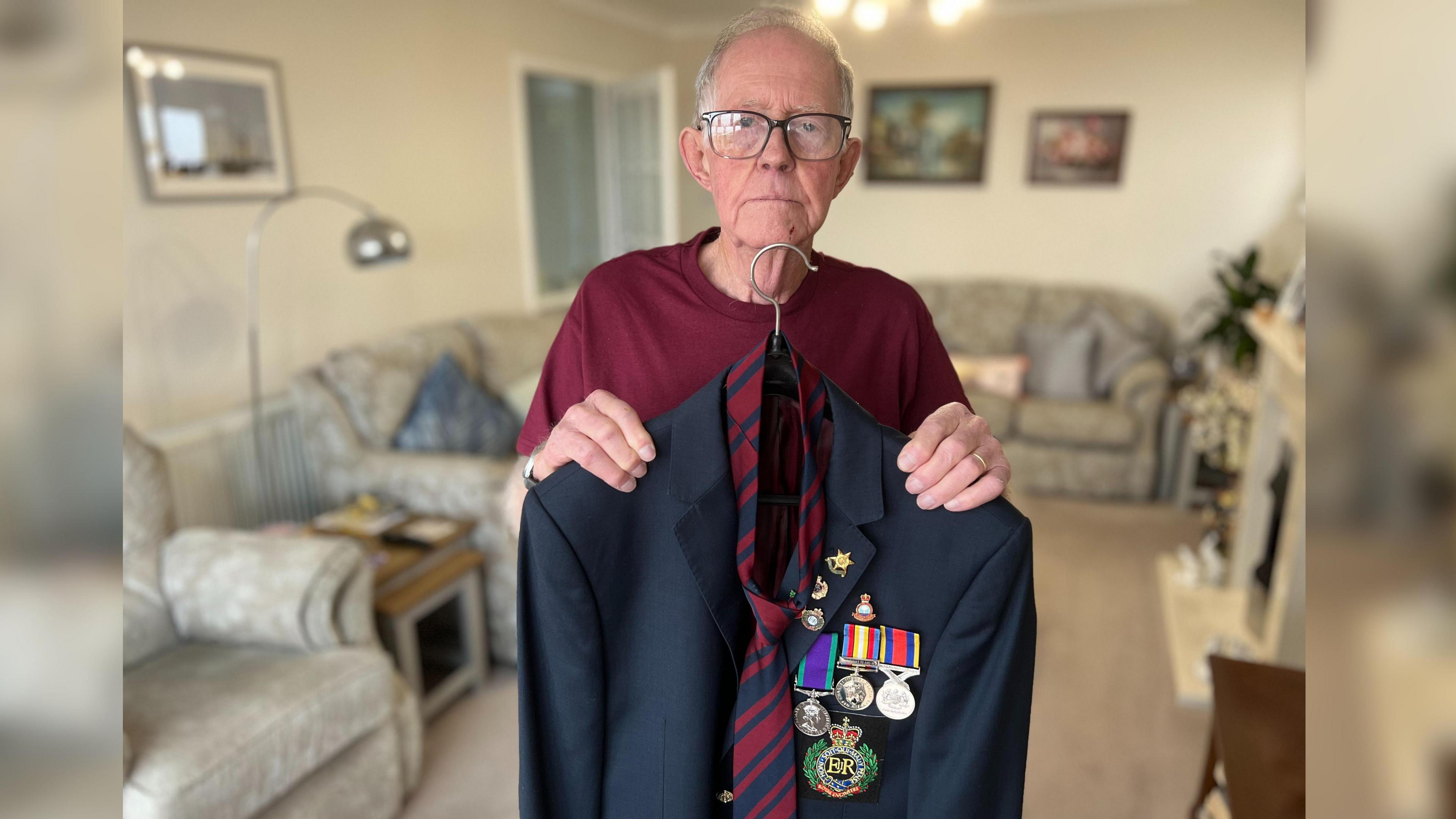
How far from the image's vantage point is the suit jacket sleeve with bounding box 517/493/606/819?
81 cm

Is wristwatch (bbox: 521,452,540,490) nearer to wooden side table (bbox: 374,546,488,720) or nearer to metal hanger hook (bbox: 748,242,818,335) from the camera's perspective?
metal hanger hook (bbox: 748,242,818,335)

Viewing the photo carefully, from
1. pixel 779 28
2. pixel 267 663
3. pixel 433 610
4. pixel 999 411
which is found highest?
pixel 779 28

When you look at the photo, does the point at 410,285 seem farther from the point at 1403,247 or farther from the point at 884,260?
the point at 1403,247

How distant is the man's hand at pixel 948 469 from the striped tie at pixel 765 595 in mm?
90

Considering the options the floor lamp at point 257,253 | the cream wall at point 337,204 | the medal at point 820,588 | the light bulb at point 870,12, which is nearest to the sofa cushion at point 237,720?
the cream wall at point 337,204

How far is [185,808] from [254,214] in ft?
6.90

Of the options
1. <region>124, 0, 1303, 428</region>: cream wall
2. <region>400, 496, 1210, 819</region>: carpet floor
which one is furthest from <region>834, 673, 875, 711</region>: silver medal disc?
<region>400, 496, 1210, 819</region>: carpet floor

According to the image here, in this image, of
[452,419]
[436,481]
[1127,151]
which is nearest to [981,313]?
[1127,151]

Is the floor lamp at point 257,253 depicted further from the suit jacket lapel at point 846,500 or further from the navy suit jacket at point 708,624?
the suit jacket lapel at point 846,500

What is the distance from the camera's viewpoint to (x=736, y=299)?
911 millimetres

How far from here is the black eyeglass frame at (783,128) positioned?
785mm

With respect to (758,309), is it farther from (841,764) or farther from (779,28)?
(841,764)

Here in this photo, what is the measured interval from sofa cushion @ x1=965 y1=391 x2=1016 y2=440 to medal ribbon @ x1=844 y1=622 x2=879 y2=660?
3.90 m

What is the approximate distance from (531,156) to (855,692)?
4.23 metres
